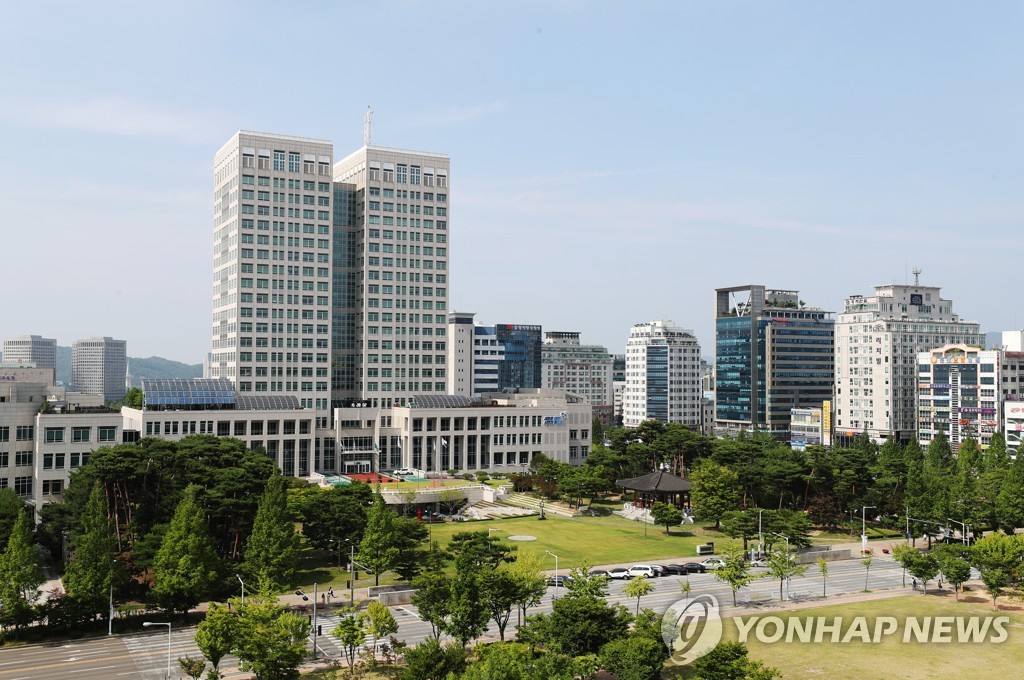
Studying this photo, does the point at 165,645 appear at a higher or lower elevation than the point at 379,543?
lower

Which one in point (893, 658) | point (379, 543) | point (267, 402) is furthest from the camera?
point (267, 402)

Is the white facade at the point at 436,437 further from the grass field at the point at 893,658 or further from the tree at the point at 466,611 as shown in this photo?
the grass field at the point at 893,658

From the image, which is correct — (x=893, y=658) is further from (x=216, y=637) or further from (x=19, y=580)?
(x=19, y=580)

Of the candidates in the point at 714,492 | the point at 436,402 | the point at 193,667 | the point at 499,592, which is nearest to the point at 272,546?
the point at 193,667

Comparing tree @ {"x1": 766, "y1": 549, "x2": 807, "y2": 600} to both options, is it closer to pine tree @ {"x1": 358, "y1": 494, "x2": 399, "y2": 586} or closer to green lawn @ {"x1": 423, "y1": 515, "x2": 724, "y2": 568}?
green lawn @ {"x1": 423, "y1": 515, "x2": 724, "y2": 568}

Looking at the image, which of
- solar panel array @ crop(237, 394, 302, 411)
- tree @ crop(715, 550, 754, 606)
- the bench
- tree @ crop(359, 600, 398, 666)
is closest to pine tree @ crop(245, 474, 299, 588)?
tree @ crop(359, 600, 398, 666)

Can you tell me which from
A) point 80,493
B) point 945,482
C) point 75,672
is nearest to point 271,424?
point 80,493

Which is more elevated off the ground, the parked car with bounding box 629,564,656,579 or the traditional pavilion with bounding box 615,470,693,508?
the traditional pavilion with bounding box 615,470,693,508
